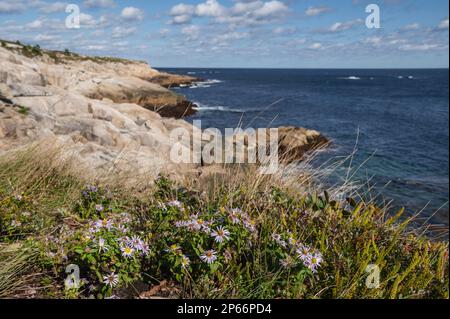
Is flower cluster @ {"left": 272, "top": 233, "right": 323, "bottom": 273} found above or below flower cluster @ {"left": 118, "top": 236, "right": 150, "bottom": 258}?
below

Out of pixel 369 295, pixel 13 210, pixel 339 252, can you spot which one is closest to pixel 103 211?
pixel 13 210

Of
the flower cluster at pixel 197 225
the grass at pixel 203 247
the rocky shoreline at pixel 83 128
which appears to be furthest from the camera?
the rocky shoreline at pixel 83 128

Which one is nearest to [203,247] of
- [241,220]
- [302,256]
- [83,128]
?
[241,220]

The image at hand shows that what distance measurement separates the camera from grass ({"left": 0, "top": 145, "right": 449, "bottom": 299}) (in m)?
2.87

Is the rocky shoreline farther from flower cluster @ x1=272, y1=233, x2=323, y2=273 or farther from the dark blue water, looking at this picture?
flower cluster @ x1=272, y1=233, x2=323, y2=273

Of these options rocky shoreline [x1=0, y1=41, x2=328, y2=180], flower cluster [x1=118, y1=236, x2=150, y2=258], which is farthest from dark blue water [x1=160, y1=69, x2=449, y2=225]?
flower cluster [x1=118, y1=236, x2=150, y2=258]

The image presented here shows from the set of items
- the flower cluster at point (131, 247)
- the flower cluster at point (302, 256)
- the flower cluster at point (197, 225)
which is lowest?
the flower cluster at point (302, 256)

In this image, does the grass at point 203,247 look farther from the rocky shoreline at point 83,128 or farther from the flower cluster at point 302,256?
the rocky shoreline at point 83,128

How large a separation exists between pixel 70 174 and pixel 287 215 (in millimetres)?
2878

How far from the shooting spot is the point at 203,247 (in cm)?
305

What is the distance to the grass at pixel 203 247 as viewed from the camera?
287 centimetres

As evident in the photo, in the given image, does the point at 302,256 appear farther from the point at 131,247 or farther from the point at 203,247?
the point at 131,247

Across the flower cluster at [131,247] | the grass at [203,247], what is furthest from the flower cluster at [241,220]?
the flower cluster at [131,247]
